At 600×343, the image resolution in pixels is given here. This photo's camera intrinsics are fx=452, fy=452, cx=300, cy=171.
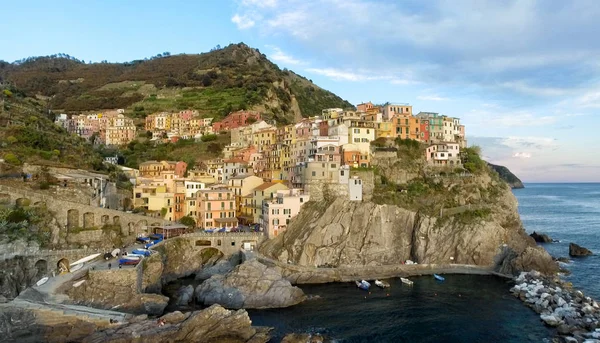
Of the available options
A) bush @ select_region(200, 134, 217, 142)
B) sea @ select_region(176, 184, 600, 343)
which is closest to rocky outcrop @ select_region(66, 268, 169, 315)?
sea @ select_region(176, 184, 600, 343)

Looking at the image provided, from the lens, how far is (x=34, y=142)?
59.3m

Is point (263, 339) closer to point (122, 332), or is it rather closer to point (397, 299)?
point (122, 332)

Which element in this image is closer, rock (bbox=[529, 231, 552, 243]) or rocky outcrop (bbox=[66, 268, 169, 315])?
rocky outcrop (bbox=[66, 268, 169, 315])

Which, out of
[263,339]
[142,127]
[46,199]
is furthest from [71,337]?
[142,127]

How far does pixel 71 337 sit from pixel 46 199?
24.0 m

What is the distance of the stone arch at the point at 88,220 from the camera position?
161 feet

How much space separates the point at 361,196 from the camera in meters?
55.4

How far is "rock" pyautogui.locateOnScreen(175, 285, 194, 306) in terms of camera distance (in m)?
38.5

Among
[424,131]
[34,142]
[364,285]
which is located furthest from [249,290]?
[424,131]

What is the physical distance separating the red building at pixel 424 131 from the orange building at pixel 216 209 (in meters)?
30.3

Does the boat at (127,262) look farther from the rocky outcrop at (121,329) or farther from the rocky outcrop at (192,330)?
the rocky outcrop at (192,330)

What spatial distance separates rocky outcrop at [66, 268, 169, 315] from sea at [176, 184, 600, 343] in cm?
802

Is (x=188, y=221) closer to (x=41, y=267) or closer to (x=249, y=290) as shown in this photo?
(x=41, y=267)

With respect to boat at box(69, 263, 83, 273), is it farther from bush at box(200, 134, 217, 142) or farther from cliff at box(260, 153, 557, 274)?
bush at box(200, 134, 217, 142)
